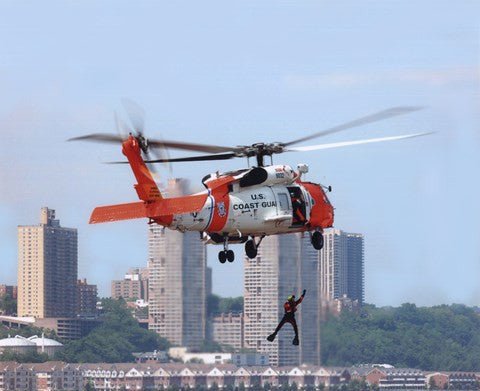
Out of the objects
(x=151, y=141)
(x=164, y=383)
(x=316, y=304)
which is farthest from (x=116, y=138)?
(x=164, y=383)

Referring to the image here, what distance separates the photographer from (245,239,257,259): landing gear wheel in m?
66.3

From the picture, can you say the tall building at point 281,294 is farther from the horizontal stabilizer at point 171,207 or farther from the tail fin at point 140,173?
the horizontal stabilizer at point 171,207

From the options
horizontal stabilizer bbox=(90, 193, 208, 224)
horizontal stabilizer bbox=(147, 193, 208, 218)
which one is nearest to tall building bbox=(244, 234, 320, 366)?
horizontal stabilizer bbox=(90, 193, 208, 224)

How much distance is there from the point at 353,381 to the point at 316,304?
68.7 ft

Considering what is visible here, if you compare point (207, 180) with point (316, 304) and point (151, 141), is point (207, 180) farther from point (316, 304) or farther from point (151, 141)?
point (316, 304)

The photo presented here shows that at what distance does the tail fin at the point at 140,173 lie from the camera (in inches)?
2539

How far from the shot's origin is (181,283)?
154m

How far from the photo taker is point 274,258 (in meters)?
156

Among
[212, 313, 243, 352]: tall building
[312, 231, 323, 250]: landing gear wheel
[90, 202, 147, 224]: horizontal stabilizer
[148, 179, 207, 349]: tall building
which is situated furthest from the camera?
[212, 313, 243, 352]: tall building

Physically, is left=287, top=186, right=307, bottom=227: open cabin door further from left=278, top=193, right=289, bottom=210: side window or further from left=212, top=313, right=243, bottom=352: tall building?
left=212, top=313, right=243, bottom=352: tall building

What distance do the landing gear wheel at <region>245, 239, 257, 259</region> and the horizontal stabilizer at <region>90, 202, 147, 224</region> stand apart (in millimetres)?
4363

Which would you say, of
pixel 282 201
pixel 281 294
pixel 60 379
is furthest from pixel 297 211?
pixel 60 379

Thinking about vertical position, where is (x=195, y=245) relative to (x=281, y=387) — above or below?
above

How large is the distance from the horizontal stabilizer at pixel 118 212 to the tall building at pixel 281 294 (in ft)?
239
